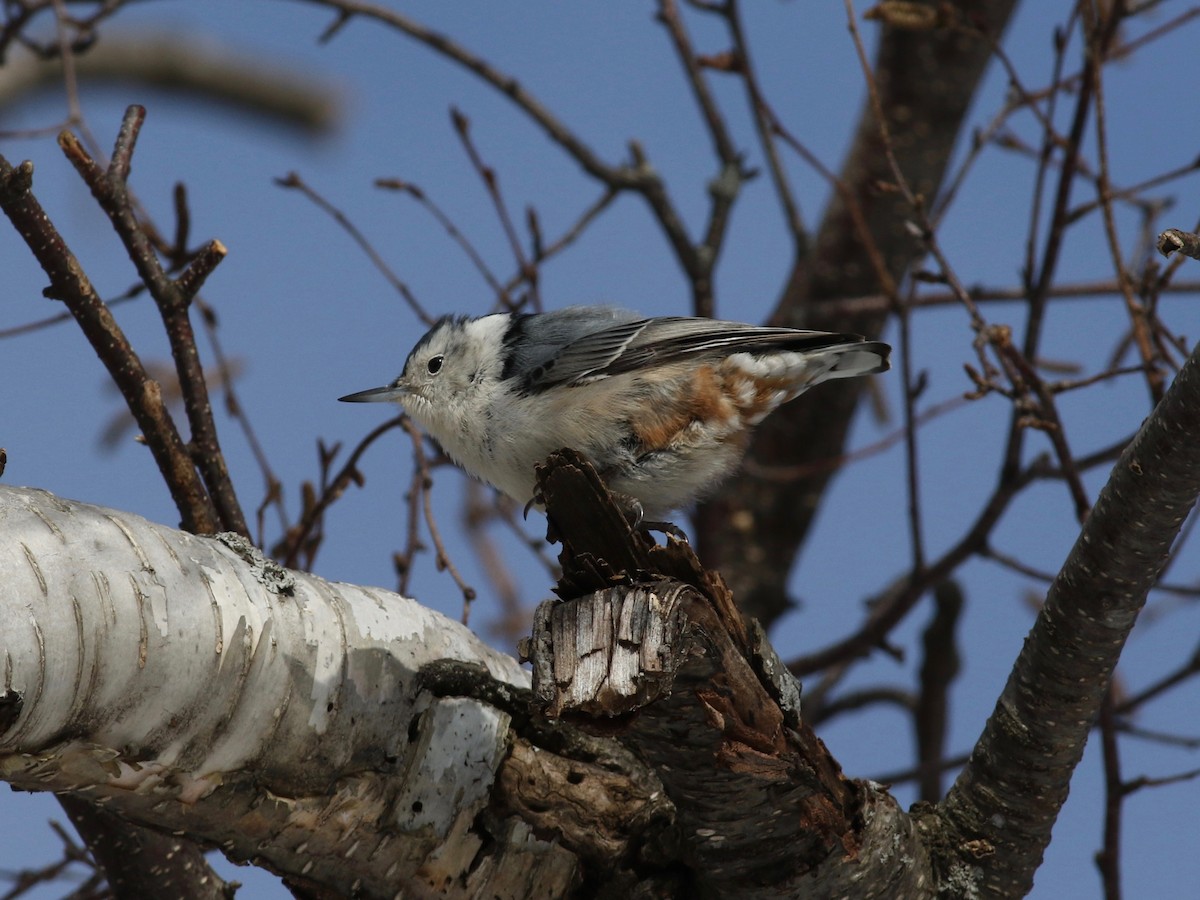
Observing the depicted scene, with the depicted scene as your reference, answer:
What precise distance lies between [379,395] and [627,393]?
0.65 m

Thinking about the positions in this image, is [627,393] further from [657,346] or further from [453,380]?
[453,380]

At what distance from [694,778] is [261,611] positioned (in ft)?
2.18

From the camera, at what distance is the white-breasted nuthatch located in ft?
7.66

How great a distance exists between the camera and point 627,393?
7.73 ft

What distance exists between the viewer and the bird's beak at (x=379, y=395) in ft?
8.80

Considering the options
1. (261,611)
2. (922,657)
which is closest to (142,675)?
(261,611)

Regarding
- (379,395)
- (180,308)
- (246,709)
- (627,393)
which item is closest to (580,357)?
(627,393)

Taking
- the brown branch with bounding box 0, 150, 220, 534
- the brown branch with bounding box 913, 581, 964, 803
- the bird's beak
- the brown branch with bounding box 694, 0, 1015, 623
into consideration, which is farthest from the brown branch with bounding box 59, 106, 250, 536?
the brown branch with bounding box 913, 581, 964, 803

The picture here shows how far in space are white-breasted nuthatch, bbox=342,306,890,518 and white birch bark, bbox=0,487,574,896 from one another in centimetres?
50

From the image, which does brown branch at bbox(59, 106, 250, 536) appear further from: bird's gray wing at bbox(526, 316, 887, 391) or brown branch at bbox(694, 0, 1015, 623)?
brown branch at bbox(694, 0, 1015, 623)

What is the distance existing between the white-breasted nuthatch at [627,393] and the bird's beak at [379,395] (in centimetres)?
4

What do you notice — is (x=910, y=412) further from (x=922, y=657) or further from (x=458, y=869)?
(x=458, y=869)

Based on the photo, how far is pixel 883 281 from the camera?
2.91 meters

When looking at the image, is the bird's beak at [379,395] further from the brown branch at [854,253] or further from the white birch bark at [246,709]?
the brown branch at [854,253]
